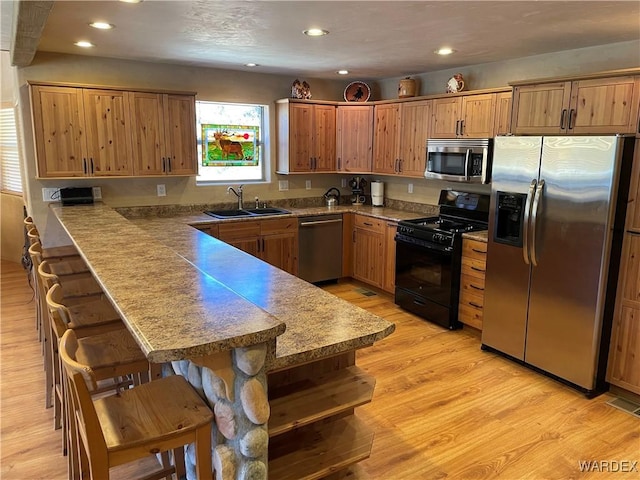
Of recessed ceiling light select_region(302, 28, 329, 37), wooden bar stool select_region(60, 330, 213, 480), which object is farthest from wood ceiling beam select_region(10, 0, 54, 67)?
wooden bar stool select_region(60, 330, 213, 480)

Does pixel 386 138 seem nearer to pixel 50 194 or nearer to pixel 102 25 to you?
pixel 102 25

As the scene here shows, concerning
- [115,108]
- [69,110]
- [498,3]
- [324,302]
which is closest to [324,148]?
[115,108]

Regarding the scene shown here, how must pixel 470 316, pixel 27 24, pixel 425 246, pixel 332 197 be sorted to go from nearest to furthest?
pixel 27 24 < pixel 470 316 < pixel 425 246 < pixel 332 197

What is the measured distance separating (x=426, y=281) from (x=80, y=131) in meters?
3.40

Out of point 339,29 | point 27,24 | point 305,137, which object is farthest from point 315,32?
point 305,137

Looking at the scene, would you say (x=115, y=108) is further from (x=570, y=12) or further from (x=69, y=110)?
(x=570, y=12)

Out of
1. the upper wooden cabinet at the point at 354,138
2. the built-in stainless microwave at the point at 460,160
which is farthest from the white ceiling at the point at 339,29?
the upper wooden cabinet at the point at 354,138

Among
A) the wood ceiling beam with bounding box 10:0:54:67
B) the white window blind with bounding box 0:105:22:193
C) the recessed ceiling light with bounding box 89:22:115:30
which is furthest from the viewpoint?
the white window blind with bounding box 0:105:22:193

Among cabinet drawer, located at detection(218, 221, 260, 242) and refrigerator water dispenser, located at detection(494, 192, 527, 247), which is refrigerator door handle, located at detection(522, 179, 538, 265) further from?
cabinet drawer, located at detection(218, 221, 260, 242)

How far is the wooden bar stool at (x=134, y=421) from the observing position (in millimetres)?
Answer: 1363

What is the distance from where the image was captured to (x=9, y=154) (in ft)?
20.3

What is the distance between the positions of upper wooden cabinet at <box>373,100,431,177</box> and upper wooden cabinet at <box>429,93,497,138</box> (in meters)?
0.14

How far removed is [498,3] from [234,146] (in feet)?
11.1

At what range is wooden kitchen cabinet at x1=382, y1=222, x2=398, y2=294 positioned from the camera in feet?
16.2
